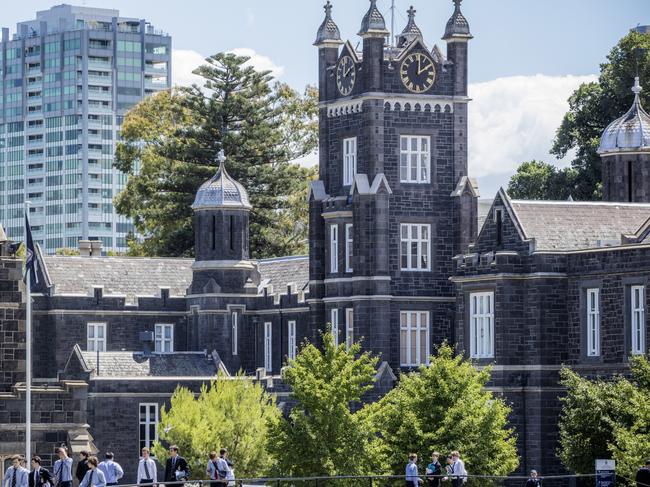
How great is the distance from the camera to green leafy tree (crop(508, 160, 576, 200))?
318ft

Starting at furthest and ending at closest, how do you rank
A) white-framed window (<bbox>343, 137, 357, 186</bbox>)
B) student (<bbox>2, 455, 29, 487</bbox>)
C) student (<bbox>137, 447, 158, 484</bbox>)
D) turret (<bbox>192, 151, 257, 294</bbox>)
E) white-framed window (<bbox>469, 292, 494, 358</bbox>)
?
turret (<bbox>192, 151, 257, 294</bbox>) < white-framed window (<bbox>343, 137, 357, 186</bbox>) < white-framed window (<bbox>469, 292, 494, 358</bbox>) < student (<bbox>137, 447, 158, 484</bbox>) < student (<bbox>2, 455, 29, 487</bbox>)

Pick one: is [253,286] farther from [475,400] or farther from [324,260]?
[475,400]

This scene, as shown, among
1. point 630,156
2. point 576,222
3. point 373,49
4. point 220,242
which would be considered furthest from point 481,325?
point 220,242

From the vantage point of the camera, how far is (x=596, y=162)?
3767 inches

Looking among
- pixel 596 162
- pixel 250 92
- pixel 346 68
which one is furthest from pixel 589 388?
pixel 250 92

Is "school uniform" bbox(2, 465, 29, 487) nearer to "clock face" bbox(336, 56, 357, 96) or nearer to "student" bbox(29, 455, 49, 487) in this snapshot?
"student" bbox(29, 455, 49, 487)

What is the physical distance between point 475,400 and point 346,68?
20.0 metres

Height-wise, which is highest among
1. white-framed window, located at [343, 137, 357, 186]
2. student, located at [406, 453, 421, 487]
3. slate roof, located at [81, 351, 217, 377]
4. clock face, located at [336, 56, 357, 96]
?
A: clock face, located at [336, 56, 357, 96]

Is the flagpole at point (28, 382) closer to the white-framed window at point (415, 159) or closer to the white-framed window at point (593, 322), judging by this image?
the white-framed window at point (593, 322)

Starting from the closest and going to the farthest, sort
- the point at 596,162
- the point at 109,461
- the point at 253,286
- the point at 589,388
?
1. the point at 109,461
2. the point at 589,388
3. the point at 253,286
4. the point at 596,162

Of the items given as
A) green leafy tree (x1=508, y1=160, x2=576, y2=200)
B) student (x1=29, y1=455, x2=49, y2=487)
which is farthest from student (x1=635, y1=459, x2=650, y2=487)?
green leafy tree (x1=508, y1=160, x2=576, y2=200)

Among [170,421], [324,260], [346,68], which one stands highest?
[346,68]

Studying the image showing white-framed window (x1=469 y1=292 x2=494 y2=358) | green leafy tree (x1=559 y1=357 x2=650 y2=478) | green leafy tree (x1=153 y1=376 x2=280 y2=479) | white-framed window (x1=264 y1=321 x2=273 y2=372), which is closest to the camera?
green leafy tree (x1=559 y1=357 x2=650 y2=478)

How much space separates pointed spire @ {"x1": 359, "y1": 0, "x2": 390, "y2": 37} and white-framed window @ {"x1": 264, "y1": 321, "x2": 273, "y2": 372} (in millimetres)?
16134
